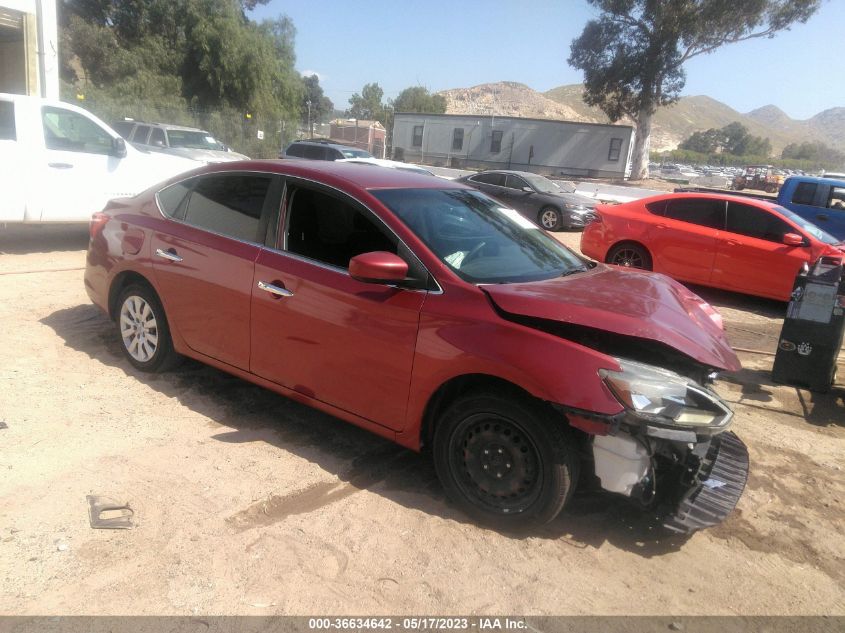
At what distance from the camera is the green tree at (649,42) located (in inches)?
1542

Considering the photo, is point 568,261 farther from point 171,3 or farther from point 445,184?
point 171,3

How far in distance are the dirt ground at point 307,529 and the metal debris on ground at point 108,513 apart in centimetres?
4

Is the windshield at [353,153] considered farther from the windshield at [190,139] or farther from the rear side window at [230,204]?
the rear side window at [230,204]

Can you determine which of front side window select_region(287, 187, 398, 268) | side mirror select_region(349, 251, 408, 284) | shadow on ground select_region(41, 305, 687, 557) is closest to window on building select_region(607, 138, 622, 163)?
shadow on ground select_region(41, 305, 687, 557)

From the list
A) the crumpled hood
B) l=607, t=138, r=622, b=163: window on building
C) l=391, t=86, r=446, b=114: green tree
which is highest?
l=391, t=86, r=446, b=114: green tree

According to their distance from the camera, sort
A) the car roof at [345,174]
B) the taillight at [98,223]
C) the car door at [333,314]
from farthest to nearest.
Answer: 1. the taillight at [98,223]
2. the car roof at [345,174]
3. the car door at [333,314]

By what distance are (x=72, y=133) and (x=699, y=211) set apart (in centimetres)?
867

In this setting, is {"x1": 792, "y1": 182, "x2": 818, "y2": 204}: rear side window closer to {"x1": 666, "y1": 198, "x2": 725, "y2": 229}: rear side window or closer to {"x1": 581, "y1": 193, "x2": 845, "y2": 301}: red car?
{"x1": 581, "y1": 193, "x2": 845, "y2": 301}: red car

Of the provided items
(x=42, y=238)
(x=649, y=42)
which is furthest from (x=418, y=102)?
(x=42, y=238)

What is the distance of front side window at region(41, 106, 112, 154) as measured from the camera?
861 cm

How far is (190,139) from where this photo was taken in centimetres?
1677

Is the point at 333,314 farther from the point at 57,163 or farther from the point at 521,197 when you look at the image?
the point at 521,197

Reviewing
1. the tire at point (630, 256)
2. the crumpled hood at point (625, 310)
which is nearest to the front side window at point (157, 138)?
the tire at point (630, 256)

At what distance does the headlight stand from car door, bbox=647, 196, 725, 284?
674 cm
